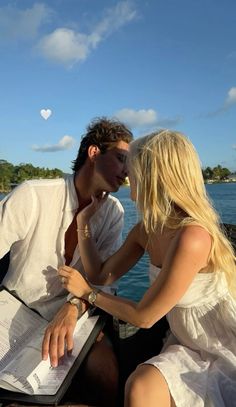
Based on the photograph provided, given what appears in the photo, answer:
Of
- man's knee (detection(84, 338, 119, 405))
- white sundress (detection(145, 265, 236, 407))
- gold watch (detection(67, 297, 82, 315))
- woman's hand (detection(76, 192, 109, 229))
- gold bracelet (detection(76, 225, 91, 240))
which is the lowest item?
man's knee (detection(84, 338, 119, 405))

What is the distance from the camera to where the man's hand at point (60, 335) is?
1.84 metres

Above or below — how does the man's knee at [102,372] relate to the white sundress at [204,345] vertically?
below

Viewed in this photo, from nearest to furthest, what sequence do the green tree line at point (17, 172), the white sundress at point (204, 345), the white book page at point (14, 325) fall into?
1. the white sundress at point (204, 345)
2. the white book page at point (14, 325)
3. the green tree line at point (17, 172)

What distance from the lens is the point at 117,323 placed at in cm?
243

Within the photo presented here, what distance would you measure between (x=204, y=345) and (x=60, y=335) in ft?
2.43

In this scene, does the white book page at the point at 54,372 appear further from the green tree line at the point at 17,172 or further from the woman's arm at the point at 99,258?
the green tree line at the point at 17,172

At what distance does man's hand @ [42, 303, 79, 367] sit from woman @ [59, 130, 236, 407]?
16 centimetres

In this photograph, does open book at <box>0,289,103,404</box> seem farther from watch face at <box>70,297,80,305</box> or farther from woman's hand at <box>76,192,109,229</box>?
woman's hand at <box>76,192,109,229</box>

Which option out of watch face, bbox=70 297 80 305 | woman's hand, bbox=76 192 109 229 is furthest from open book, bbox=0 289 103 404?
woman's hand, bbox=76 192 109 229

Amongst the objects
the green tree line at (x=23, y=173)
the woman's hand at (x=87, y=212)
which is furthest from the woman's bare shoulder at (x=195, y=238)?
the green tree line at (x=23, y=173)

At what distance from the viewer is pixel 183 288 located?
1709 mm

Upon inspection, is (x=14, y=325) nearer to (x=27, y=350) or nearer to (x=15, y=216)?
(x=27, y=350)

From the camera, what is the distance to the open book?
5.35 feet

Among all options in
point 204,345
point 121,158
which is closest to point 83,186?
point 121,158
